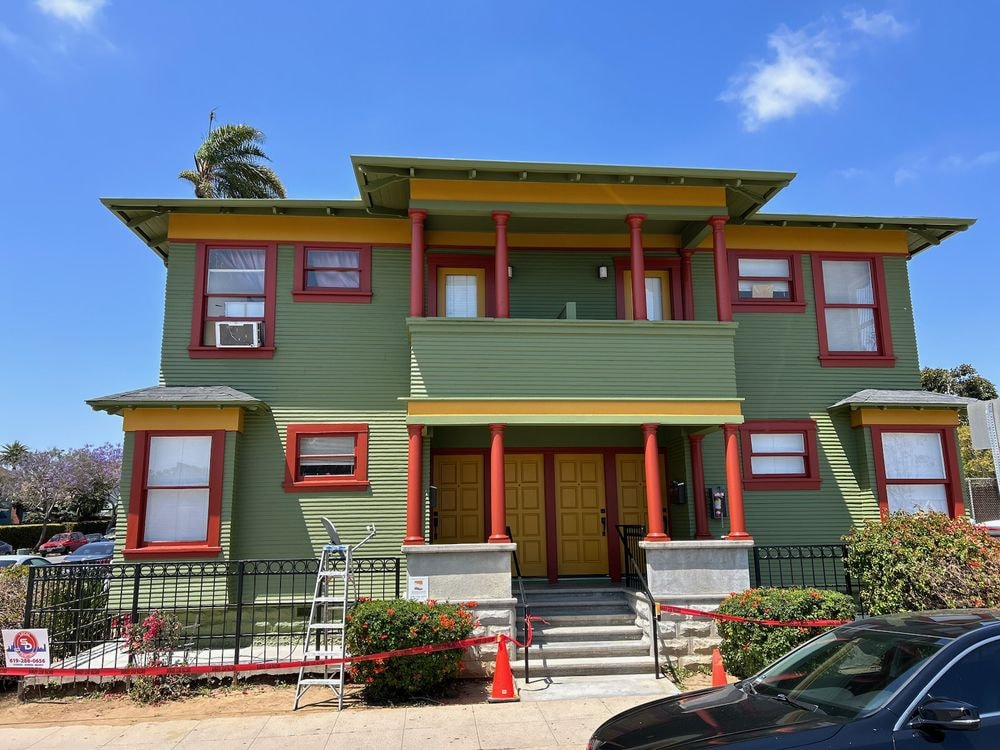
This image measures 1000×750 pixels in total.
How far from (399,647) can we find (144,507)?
5.72 m

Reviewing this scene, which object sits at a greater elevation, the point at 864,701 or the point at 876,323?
the point at 876,323

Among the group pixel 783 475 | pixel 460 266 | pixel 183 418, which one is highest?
pixel 460 266

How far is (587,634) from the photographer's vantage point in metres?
10.4

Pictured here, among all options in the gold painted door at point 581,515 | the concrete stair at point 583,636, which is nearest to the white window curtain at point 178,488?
the concrete stair at point 583,636

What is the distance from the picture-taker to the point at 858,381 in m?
13.6

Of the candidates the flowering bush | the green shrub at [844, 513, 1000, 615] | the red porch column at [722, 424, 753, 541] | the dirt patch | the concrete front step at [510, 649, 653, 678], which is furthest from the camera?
the red porch column at [722, 424, 753, 541]

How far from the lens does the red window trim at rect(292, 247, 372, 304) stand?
1291 centimetres

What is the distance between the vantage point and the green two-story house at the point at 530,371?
11.4 meters

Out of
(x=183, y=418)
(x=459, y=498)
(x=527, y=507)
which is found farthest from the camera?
(x=527, y=507)

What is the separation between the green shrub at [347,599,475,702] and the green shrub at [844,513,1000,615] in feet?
21.1

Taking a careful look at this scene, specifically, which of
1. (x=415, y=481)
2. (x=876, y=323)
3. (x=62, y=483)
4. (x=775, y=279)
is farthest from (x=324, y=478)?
(x=62, y=483)

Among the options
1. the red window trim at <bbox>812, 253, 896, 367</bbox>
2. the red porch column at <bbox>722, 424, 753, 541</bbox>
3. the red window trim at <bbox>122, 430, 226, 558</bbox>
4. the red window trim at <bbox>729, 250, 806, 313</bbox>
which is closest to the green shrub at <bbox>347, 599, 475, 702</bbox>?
the red window trim at <bbox>122, 430, 226, 558</bbox>

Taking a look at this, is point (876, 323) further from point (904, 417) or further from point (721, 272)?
point (721, 272)

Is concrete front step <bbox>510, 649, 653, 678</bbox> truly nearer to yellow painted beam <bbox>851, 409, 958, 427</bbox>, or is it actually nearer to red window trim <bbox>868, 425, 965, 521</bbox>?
red window trim <bbox>868, 425, 965, 521</bbox>
